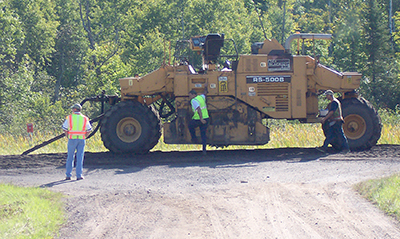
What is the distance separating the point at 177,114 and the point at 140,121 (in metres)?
0.98

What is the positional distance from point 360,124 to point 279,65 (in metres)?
2.71

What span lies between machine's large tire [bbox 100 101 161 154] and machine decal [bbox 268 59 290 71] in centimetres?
329

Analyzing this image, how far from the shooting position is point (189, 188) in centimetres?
959

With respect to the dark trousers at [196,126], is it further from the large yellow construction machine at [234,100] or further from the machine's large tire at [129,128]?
the machine's large tire at [129,128]

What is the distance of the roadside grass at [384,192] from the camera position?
7557 millimetres

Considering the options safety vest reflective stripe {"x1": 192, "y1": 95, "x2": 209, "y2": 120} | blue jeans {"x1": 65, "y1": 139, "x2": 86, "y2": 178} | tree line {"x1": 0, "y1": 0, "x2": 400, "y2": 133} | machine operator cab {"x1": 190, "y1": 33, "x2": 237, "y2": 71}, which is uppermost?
tree line {"x1": 0, "y1": 0, "x2": 400, "y2": 133}

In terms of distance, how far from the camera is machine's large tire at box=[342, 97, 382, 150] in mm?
13594

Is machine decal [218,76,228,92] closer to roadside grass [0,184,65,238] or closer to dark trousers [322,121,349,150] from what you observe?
dark trousers [322,121,349,150]

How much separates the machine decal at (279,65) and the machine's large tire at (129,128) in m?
3.29

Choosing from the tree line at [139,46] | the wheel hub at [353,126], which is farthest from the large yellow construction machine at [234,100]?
the tree line at [139,46]

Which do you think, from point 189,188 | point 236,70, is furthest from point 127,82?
point 189,188

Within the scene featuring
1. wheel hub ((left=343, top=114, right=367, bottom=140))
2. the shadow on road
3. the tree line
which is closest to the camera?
the shadow on road

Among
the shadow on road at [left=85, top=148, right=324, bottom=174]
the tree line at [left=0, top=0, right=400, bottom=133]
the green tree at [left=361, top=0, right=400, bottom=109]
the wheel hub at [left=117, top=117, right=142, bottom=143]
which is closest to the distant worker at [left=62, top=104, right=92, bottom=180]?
the shadow on road at [left=85, top=148, right=324, bottom=174]

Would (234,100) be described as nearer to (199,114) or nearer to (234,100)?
(234,100)
